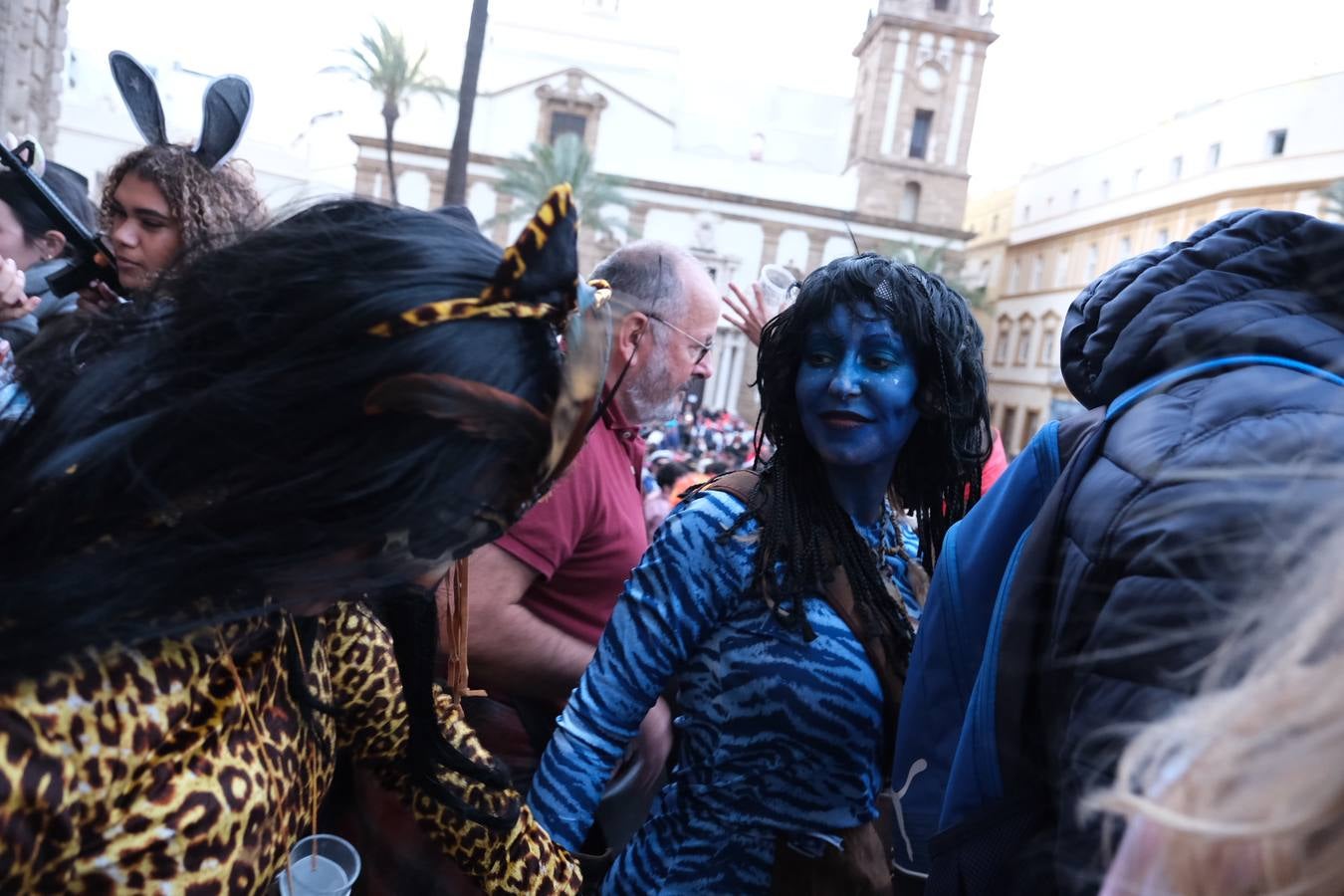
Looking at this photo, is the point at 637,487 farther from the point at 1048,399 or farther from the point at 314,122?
the point at 314,122

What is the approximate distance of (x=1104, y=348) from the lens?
1.30 meters

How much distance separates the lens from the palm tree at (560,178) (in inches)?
1303

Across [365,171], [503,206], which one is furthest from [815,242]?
[365,171]

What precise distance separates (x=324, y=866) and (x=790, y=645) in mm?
803

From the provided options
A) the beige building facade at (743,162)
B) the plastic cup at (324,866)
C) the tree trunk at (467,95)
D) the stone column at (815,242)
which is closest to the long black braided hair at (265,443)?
the plastic cup at (324,866)

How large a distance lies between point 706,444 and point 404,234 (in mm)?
18709

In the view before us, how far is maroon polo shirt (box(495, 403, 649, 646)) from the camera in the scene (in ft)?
6.99

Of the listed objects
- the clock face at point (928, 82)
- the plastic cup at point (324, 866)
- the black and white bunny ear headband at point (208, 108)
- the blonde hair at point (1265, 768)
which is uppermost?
the clock face at point (928, 82)

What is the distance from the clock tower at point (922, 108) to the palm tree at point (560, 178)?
1274 cm

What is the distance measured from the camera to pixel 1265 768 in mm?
669

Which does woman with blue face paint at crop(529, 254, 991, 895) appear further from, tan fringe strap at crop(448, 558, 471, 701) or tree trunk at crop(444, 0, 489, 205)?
tree trunk at crop(444, 0, 489, 205)

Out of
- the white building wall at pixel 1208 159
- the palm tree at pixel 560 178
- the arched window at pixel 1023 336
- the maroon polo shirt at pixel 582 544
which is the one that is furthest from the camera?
the arched window at pixel 1023 336

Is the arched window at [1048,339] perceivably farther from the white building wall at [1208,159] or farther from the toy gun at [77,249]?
the toy gun at [77,249]

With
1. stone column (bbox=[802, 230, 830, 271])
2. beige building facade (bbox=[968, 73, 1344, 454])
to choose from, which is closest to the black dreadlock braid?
beige building facade (bbox=[968, 73, 1344, 454])
